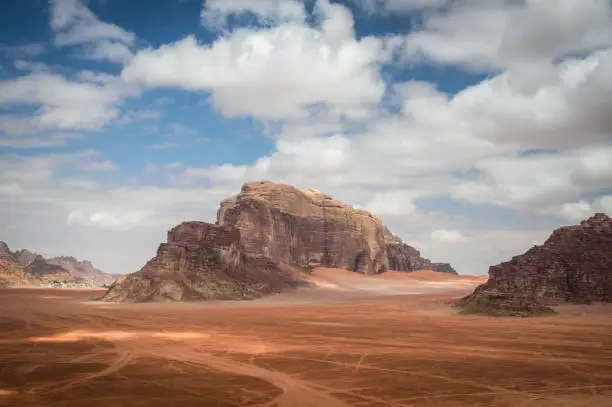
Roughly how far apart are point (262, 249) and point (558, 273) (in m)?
54.5

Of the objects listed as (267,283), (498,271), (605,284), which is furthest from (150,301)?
(605,284)

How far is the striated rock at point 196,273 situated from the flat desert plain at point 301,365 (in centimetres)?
2339

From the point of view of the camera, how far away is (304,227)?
102m

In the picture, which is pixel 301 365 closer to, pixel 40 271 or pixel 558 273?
pixel 558 273

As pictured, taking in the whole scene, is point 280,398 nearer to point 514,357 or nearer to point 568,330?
point 514,357

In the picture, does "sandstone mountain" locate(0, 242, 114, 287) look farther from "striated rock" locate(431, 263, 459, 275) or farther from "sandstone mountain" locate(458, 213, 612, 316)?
"striated rock" locate(431, 263, 459, 275)

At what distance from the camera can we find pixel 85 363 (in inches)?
576

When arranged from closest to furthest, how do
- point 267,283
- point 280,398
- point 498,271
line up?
point 280,398
point 498,271
point 267,283

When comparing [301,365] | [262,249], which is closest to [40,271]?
[262,249]

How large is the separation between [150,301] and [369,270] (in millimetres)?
64215

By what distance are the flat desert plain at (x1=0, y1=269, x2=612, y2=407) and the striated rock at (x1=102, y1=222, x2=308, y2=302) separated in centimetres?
2339

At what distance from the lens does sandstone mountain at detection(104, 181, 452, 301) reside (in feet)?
175

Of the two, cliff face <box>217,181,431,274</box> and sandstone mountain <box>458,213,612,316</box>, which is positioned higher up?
cliff face <box>217,181,431,274</box>

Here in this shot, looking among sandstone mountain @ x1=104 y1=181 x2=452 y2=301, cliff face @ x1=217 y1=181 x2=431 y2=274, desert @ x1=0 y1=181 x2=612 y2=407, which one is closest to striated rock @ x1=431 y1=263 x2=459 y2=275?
sandstone mountain @ x1=104 y1=181 x2=452 y2=301
